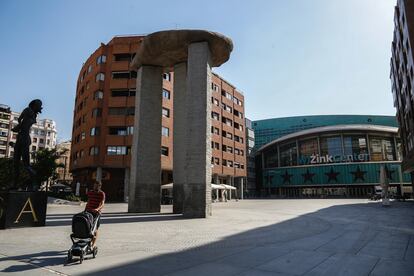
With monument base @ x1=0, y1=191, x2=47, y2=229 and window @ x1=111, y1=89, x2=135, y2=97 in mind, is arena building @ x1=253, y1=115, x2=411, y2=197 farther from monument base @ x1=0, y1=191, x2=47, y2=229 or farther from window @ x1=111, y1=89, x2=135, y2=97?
monument base @ x1=0, y1=191, x2=47, y2=229

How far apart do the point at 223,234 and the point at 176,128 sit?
13.8 m

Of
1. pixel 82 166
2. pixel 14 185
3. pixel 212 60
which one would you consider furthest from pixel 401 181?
pixel 14 185

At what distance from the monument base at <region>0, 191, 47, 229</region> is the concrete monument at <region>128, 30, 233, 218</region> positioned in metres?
8.67

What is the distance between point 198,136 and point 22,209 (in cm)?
1083

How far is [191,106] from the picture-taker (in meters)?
20.2

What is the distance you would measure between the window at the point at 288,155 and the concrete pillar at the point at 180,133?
2493 inches

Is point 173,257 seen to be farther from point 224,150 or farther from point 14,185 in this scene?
point 224,150

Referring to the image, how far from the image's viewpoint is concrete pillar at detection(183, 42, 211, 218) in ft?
61.3

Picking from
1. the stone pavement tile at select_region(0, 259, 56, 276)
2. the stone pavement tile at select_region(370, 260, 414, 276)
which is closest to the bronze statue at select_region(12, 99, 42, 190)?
the stone pavement tile at select_region(0, 259, 56, 276)

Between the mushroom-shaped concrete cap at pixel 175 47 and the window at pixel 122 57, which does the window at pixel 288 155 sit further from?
the mushroom-shaped concrete cap at pixel 175 47

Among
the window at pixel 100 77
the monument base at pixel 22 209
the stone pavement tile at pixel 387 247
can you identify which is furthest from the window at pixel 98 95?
the stone pavement tile at pixel 387 247

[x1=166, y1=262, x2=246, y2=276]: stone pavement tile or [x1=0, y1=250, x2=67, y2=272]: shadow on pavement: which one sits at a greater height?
[x1=0, y1=250, x2=67, y2=272]: shadow on pavement

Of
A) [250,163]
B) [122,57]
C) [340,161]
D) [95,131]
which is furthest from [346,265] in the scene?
[250,163]

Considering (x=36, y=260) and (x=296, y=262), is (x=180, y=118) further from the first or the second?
(x=296, y=262)
